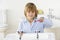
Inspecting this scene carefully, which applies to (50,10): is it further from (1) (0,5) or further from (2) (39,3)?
(1) (0,5)

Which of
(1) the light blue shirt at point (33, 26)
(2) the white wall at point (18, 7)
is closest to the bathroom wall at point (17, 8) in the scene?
(2) the white wall at point (18, 7)

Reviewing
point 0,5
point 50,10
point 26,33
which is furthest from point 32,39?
point 0,5

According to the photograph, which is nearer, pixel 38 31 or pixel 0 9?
pixel 38 31

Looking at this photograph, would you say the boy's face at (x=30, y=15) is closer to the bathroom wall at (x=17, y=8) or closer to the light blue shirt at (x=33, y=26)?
the light blue shirt at (x=33, y=26)

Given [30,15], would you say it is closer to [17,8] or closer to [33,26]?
[33,26]

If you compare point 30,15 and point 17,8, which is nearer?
point 30,15

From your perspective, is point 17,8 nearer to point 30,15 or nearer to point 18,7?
point 18,7

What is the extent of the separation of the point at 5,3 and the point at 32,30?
1.09 m

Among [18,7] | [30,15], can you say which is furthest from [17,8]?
[30,15]

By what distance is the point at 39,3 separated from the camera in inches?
90.2

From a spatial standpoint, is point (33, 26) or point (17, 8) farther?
point (17, 8)

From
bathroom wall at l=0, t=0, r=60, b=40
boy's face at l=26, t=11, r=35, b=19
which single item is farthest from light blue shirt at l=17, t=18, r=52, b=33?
bathroom wall at l=0, t=0, r=60, b=40

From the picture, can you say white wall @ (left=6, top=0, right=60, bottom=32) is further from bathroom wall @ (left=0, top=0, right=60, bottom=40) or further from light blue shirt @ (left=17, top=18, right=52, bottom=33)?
light blue shirt @ (left=17, top=18, right=52, bottom=33)

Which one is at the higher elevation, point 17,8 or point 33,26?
point 17,8
